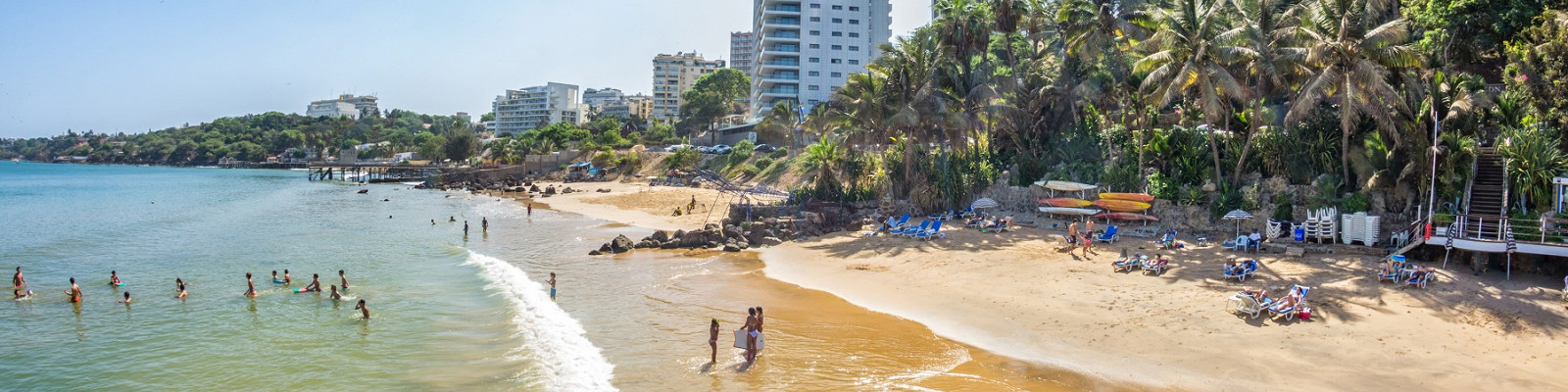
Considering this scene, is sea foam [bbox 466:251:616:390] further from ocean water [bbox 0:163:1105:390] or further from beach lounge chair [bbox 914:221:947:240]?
beach lounge chair [bbox 914:221:947:240]

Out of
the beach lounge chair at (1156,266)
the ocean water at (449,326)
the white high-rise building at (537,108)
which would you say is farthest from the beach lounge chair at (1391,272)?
the white high-rise building at (537,108)

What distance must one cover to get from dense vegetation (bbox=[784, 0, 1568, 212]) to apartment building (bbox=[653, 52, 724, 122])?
13451 cm

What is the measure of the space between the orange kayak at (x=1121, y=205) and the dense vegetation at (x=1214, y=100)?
1.12m

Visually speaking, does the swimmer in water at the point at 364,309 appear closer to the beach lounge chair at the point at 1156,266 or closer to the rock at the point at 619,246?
the rock at the point at 619,246

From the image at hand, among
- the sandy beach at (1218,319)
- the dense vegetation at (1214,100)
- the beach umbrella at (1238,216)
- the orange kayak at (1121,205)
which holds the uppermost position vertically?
the dense vegetation at (1214,100)

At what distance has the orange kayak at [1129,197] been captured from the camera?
25.3m

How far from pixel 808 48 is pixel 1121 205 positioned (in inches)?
2565

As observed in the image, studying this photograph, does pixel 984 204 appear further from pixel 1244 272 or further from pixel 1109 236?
pixel 1244 272

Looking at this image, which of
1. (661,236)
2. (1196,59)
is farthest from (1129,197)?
(661,236)

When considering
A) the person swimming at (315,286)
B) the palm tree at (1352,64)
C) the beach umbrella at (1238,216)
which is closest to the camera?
the palm tree at (1352,64)

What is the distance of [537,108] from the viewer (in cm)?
18512

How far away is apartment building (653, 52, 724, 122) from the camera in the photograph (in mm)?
169375

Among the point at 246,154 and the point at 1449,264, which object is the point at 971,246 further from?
the point at 246,154

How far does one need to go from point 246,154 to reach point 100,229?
463 feet
